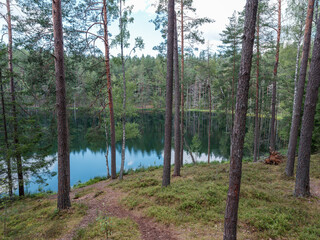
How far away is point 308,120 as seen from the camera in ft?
19.3

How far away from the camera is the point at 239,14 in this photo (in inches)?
533

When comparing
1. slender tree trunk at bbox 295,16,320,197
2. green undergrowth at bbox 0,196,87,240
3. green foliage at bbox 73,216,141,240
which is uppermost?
slender tree trunk at bbox 295,16,320,197

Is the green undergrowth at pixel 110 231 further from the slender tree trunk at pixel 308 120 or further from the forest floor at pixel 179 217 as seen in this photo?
the slender tree trunk at pixel 308 120

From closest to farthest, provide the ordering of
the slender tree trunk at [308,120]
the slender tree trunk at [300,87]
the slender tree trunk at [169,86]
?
the slender tree trunk at [308,120] → the slender tree trunk at [169,86] → the slender tree trunk at [300,87]

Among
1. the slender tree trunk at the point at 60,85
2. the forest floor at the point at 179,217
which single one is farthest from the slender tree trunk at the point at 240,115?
the slender tree trunk at the point at 60,85

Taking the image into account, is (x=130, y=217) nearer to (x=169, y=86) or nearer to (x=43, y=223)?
(x=43, y=223)

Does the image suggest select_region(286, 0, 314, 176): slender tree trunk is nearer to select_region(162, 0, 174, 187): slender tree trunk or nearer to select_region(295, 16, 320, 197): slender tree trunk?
select_region(295, 16, 320, 197): slender tree trunk

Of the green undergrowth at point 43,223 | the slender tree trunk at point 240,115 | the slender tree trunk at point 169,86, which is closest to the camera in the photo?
the slender tree trunk at point 240,115

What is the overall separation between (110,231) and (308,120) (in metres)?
6.94

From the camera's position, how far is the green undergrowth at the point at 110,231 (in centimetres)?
446

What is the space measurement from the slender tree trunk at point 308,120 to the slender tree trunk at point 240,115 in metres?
4.03

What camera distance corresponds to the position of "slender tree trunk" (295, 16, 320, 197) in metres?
5.50

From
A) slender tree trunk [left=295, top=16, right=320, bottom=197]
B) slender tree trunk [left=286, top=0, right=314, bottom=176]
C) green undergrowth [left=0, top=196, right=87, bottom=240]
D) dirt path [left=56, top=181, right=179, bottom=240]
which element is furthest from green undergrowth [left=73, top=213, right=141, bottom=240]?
slender tree trunk [left=286, top=0, right=314, bottom=176]

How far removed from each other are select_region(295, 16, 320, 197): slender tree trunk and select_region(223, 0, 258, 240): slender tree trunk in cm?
403
